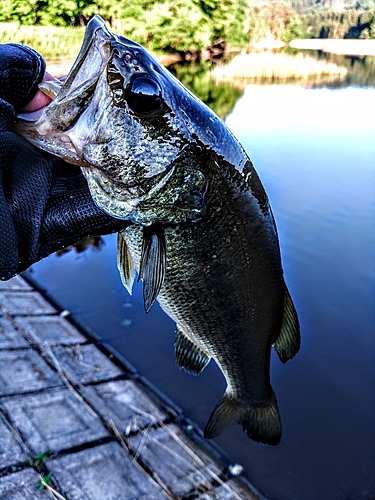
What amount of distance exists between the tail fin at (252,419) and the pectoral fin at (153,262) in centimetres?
102

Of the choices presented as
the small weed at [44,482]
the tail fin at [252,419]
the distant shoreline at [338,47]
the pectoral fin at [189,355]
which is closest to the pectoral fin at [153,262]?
the pectoral fin at [189,355]

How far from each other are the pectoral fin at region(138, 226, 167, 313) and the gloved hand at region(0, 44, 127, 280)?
15 cm

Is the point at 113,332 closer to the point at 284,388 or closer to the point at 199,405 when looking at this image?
the point at 199,405

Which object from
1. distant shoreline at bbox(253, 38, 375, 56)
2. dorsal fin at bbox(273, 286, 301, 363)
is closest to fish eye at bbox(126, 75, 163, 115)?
dorsal fin at bbox(273, 286, 301, 363)

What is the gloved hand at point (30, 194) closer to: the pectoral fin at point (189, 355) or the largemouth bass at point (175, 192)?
the largemouth bass at point (175, 192)

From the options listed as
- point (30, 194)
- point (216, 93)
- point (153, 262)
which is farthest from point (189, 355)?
point (216, 93)

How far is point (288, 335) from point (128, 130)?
3.91 ft

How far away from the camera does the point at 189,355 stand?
2191 mm

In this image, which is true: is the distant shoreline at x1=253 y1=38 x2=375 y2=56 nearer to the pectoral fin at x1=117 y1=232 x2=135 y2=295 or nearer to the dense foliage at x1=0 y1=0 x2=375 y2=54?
the dense foliage at x1=0 y1=0 x2=375 y2=54

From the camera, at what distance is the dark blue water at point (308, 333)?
10.1 ft

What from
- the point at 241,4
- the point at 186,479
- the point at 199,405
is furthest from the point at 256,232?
the point at 241,4

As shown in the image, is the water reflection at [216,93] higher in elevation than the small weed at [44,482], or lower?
higher

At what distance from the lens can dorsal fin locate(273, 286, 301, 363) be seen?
78.1 inches

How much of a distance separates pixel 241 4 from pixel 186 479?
51831mm
